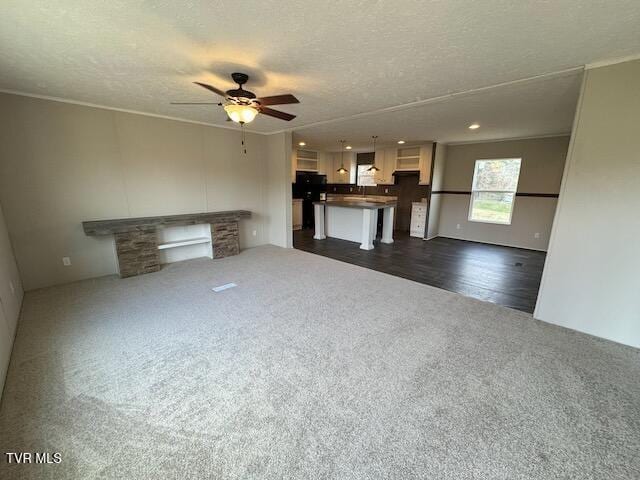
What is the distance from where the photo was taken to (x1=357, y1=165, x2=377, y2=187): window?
820cm

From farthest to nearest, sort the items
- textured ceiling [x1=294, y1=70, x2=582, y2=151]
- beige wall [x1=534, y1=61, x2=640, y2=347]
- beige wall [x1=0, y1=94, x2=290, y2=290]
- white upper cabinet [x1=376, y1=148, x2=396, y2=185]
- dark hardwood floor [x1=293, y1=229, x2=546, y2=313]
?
white upper cabinet [x1=376, y1=148, x2=396, y2=185]
dark hardwood floor [x1=293, y1=229, x2=546, y2=313]
beige wall [x1=0, y1=94, x2=290, y2=290]
textured ceiling [x1=294, y1=70, x2=582, y2=151]
beige wall [x1=534, y1=61, x2=640, y2=347]

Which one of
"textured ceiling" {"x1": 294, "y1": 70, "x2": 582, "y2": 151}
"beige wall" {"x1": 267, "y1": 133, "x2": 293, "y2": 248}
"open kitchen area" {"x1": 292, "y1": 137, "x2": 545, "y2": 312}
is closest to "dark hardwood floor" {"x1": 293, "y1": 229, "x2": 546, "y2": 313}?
"open kitchen area" {"x1": 292, "y1": 137, "x2": 545, "y2": 312}

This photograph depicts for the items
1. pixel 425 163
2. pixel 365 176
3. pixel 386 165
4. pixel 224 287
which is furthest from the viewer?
pixel 365 176

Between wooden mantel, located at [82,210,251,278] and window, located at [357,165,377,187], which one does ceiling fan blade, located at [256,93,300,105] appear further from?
window, located at [357,165,377,187]

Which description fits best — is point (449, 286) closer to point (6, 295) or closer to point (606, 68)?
point (606, 68)

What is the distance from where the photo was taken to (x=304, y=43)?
75.0 inches

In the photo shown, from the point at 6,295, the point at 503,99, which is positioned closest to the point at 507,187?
the point at 503,99

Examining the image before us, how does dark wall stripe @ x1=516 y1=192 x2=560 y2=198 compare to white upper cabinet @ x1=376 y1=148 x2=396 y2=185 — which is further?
white upper cabinet @ x1=376 y1=148 x2=396 y2=185

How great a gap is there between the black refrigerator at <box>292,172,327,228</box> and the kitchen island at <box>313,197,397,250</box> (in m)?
1.53

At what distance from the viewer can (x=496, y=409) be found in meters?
1.63

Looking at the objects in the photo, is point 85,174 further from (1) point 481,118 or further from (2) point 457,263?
(2) point 457,263

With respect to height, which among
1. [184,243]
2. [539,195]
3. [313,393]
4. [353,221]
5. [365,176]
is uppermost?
[365,176]

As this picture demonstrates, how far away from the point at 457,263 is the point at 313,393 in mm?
3931

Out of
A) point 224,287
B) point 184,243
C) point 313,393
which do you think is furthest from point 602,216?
point 184,243
